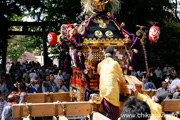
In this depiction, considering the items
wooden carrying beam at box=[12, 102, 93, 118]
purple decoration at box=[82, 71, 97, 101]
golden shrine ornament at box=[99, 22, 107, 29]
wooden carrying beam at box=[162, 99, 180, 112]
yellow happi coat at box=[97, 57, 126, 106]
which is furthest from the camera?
golden shrine ornament at box=[99, 22, 107, 29]

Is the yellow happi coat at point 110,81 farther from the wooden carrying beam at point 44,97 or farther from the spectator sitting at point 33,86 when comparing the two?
the spectator sitting at point 33,86

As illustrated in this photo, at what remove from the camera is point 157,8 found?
17094mm

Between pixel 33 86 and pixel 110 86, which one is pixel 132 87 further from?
pixel 33 86

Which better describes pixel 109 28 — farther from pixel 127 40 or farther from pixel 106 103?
pixel 106 103

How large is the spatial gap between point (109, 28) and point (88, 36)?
655 mm

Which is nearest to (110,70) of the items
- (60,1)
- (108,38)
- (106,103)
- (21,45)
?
(106,103)

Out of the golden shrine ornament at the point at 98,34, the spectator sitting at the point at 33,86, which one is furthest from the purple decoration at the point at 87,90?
the spectator sitting at the point at 33,86

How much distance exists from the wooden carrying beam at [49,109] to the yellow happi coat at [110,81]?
16.2 inches

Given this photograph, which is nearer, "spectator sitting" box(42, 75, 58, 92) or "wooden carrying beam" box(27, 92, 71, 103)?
"wooden carrying beam" box(27, 92, 71, 103)

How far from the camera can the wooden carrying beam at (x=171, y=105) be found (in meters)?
6.27

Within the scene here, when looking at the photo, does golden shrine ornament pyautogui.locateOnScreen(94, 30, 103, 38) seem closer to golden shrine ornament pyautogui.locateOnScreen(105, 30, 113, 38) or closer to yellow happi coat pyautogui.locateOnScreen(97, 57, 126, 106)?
golden shrine ornament pyautogui.locateOnScreen(105, 30, 113, 38)

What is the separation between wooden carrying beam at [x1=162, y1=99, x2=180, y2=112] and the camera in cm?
627

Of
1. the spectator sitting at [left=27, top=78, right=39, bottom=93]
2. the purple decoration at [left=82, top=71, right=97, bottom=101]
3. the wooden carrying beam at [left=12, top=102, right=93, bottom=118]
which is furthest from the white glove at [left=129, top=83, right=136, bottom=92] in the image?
the spectator sitting at [left=27, top=78, right=39, bottom=93]

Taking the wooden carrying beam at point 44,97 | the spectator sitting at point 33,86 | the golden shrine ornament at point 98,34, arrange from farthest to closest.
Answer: the spectator sitting at point 33,86 < the wooden carrying beam at point 44,97 < the golden shrine ornament at point 98,34
